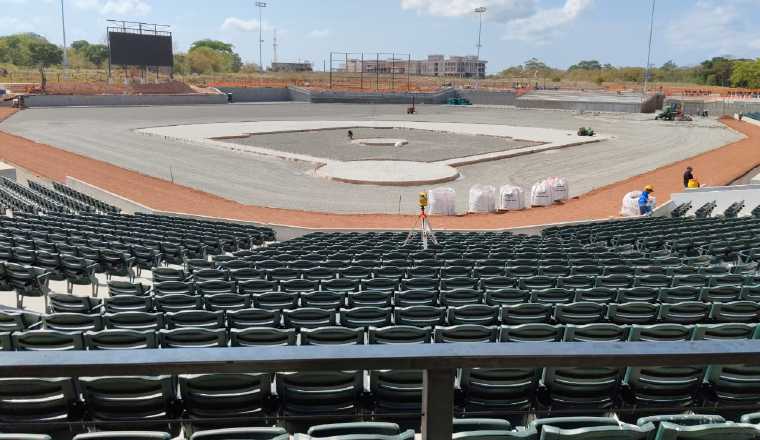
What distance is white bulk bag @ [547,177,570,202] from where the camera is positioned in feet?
105

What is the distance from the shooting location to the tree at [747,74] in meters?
134

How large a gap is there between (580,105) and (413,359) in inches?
4391

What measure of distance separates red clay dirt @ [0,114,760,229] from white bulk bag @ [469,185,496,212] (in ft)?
3.22

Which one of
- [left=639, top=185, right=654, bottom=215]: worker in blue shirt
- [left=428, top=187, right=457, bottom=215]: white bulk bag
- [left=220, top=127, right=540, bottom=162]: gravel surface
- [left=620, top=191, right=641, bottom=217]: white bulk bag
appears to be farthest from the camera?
[left=220, top=127, right=540, bottom=162]: gravel surface

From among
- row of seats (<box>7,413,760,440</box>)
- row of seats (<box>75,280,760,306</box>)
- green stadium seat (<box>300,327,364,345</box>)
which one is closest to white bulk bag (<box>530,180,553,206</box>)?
row of seats (<box>75,280,760,306</box>)

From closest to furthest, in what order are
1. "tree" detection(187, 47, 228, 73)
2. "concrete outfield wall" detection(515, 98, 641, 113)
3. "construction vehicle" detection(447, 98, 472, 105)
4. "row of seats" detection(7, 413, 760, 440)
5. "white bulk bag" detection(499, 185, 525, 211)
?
1. "row of seats" detection(7, 413, 760, 440)
2. "white bulk bag" detection(499, 185, 525, 211)
3. "concrete outfield wall" detection(515, 98, 641, 113)
4. "construction vehicle" detection(447, 98, 472, 105)
5. "tree" detection(187, 47, 228, 73)

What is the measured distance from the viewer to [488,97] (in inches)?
4707

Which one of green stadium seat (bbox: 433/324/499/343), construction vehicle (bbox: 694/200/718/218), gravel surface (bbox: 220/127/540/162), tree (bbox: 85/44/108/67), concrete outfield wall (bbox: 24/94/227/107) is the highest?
tree (bbox: 85/44/108/67)

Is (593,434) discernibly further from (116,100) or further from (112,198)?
(116,100)

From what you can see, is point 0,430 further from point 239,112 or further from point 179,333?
point 239,112

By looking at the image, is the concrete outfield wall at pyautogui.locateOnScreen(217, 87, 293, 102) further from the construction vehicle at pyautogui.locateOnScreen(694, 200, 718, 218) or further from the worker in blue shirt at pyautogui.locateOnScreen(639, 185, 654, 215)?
the construction vehicle at pyautogui.locateOnScreen(694, 200, 718, 218)

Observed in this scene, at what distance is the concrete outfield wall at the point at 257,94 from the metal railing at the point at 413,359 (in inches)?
4466

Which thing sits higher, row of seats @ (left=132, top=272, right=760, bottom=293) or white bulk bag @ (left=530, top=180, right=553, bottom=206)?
row of seats @ (left=132, top=272, right=760, bottom=293)

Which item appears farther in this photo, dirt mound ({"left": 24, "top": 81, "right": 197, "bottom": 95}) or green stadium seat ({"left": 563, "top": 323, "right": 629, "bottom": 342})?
dirt mound ({"left": 24, "top": 81, "right": 197, "bottom": 95})
